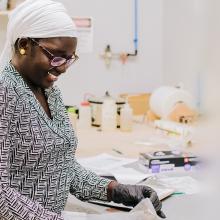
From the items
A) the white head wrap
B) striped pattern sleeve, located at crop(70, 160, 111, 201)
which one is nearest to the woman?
the white head wrap

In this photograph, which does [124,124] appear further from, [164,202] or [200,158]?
[200,158]

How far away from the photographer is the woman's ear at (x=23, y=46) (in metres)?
1.15

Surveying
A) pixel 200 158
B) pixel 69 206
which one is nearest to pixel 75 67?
pixel 69 206

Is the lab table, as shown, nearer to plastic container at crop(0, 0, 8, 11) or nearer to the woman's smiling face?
the woman's smiling face

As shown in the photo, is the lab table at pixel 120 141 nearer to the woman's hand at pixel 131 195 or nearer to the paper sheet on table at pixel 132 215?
the woman's hand at pixel 131 195

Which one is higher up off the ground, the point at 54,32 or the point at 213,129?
the point at 54,32

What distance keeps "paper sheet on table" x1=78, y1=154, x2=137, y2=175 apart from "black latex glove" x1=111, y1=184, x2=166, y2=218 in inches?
14.3

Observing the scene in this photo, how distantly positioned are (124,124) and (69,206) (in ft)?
3.97

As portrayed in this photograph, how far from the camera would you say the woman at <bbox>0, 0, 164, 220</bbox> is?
106cm

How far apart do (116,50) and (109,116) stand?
69 cm

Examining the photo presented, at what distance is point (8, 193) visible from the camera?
103 centimetres

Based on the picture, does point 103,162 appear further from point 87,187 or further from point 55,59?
point 55,59

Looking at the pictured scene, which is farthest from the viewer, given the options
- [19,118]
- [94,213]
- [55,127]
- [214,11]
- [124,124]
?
[124,124]

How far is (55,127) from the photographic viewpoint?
1.22 m
